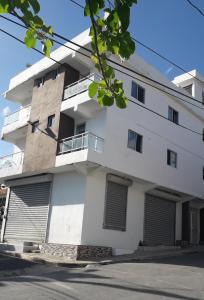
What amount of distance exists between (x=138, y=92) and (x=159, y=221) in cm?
786

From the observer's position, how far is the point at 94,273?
12.8 metres

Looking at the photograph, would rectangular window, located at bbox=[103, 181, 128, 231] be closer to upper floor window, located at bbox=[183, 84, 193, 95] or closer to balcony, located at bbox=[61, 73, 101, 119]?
balcony, located at bbox=[61, 73, 101, 119]

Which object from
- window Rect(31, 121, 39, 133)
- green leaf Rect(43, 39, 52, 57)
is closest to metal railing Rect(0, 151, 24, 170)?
window Rect(31, 121, 39, 133)

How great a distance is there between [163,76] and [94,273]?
14997mm

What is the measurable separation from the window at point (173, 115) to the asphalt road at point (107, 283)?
11952 millimetres

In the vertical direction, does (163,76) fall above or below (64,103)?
above

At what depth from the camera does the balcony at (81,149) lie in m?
17.8

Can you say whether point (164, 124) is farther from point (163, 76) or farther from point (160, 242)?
point (160, 242)

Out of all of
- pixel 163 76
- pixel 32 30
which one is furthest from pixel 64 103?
pixel 32 30

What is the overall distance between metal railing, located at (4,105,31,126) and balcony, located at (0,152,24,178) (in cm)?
251

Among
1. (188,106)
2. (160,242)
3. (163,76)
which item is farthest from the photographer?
(188,106)

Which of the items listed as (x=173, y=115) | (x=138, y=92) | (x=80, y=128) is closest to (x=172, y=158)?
(x=173, y=115)

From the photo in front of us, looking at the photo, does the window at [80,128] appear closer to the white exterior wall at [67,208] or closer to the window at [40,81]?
the white exterior wall at [67,208]

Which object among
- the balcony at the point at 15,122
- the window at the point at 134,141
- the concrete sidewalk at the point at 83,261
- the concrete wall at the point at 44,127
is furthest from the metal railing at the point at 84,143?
the concrete sidewalk at the point at 83,261
